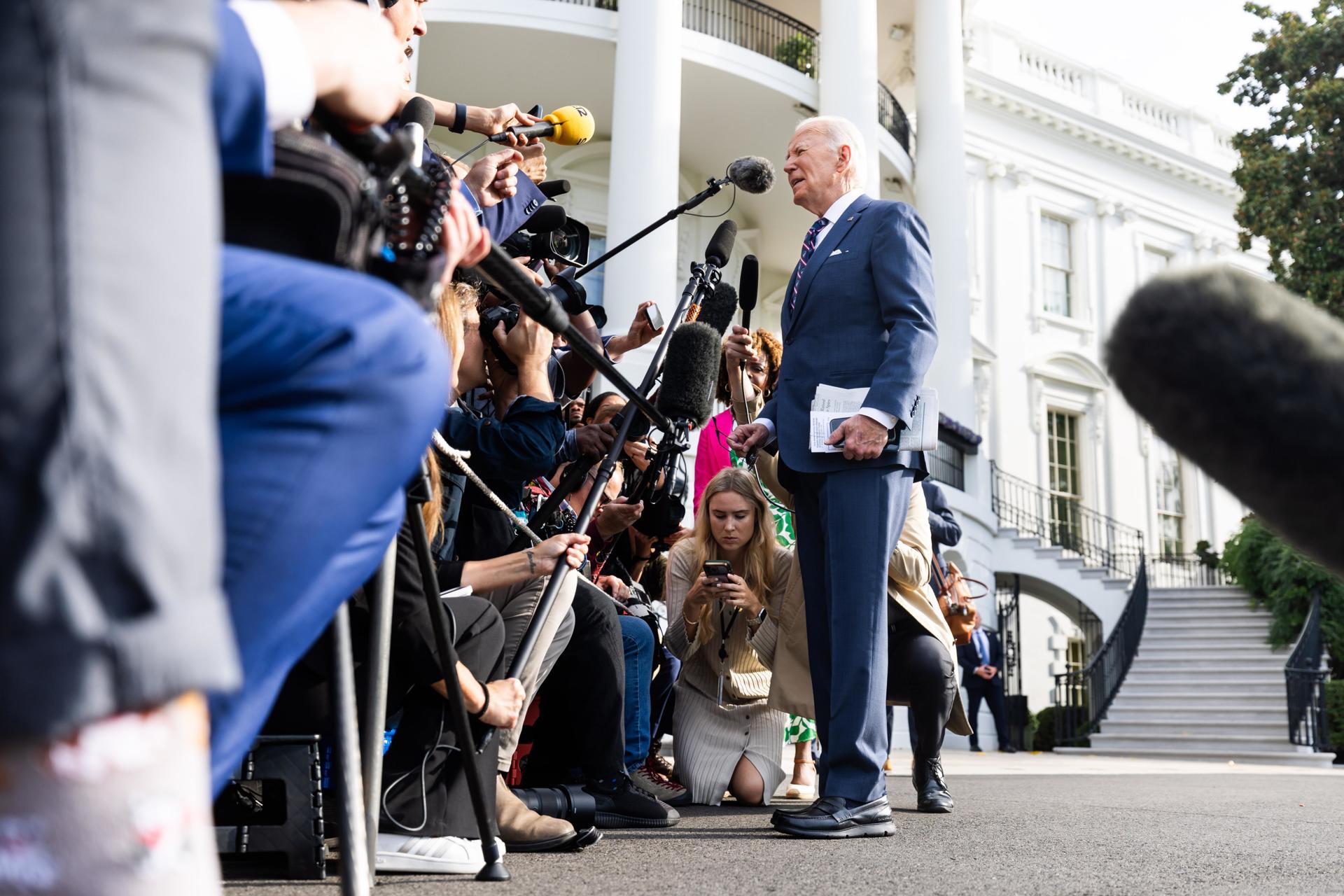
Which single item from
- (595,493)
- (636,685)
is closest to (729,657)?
(636,685)

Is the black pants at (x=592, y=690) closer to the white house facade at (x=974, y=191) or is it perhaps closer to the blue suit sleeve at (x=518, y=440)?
the blue suit sleeve at (x=518, y=440)

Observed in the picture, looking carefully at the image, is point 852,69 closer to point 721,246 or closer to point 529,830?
point 721,246

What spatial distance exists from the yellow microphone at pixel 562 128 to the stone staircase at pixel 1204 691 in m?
12.2

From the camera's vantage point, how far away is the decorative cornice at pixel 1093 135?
2314 cm

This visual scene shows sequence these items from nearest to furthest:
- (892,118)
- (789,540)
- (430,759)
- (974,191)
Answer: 1. (430,759)
2. (789,540)
3. (892,118)
4. (974,191)

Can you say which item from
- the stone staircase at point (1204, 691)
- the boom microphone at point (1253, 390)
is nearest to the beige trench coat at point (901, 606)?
the boom microphone at point (1253, 390)

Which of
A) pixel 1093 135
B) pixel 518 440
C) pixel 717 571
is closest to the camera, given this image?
pixel 518 440

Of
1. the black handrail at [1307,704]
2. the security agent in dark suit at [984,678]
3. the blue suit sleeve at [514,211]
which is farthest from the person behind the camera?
the security agent in dark suit at [984,678]

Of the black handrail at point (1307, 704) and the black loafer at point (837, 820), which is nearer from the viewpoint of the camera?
the black loafer at point (837, 820)

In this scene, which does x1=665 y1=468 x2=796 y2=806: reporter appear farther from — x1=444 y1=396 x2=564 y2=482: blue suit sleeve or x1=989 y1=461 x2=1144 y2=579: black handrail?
x1=989 y1=461 x2=1144 y2=579: black handrail

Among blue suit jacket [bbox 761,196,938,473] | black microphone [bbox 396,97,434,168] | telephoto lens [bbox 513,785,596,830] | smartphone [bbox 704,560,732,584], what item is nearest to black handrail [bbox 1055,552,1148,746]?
smartphone [bbox 704,560,732,584]

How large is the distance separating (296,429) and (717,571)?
3797 millimetres

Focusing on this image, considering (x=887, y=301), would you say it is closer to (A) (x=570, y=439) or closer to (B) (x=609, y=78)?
(A) (x=570, y=439)

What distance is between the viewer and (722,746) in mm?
4852
